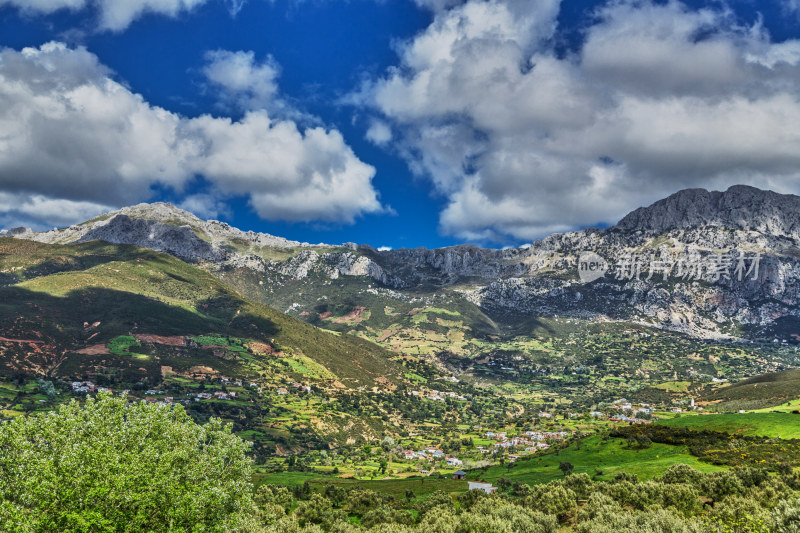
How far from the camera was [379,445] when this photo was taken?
18225 centimetres

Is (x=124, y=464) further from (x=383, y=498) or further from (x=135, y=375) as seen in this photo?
(x=135, y=375)

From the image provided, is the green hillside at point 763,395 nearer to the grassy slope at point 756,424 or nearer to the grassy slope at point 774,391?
the grassy slope at point 774,391

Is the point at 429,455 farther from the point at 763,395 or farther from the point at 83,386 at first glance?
the point at 83,386

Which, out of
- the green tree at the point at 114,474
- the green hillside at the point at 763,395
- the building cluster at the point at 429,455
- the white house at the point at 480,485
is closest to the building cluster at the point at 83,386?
the building cluster at the point at 429,455

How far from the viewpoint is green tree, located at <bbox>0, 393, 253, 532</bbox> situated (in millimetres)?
27609

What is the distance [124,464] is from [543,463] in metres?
106

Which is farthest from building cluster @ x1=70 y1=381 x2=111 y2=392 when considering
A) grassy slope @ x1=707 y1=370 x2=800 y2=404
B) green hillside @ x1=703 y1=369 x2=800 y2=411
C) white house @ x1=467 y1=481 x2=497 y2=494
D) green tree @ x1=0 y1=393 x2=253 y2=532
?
grassy slope @ x1=707 y1=370 x2=800 y2=404

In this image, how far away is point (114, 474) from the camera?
2958cm

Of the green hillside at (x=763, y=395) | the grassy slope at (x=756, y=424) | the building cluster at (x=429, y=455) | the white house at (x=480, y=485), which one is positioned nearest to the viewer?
the grassy slope at (x=756, y=424)

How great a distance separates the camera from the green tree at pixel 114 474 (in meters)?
27.6

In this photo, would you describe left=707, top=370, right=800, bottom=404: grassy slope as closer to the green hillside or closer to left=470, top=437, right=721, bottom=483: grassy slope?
the green hillside

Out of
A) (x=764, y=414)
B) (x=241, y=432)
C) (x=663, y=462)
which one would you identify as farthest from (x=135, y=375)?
(x=764, y=414)

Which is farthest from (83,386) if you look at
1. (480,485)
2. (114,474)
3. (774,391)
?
(774,391)

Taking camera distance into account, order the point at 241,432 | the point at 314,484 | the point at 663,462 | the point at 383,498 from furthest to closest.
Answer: the point at 241,432
the point at 314,484
the point at 383,498
the point at 663,462
